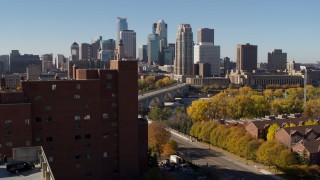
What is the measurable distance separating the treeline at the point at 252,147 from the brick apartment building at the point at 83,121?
20.0 meters

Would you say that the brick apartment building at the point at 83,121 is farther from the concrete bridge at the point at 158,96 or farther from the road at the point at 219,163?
the concrete bridge at the point at 158,96

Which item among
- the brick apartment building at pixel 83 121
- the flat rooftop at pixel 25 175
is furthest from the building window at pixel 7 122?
the flat rooftop at pixel 25 175

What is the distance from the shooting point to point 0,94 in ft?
113

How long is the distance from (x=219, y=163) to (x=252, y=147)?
496cm

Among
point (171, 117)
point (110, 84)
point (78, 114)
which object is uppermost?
point (110, 84)

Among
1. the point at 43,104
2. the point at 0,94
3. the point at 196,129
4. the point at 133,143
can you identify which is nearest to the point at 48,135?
the point at 43,104

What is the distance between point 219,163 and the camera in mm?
55500

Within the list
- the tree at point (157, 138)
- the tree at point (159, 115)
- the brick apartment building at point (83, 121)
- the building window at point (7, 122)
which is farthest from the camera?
the tree at point (159, 115)

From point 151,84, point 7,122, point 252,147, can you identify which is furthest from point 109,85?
point 151,84

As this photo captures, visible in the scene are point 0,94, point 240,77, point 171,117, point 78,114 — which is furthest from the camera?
point 240,77

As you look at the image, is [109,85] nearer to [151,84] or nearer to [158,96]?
[158,96]

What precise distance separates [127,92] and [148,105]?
252 feet

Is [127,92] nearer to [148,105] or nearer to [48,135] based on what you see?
[48,135]

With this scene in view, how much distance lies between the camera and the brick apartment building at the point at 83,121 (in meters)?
34.7
